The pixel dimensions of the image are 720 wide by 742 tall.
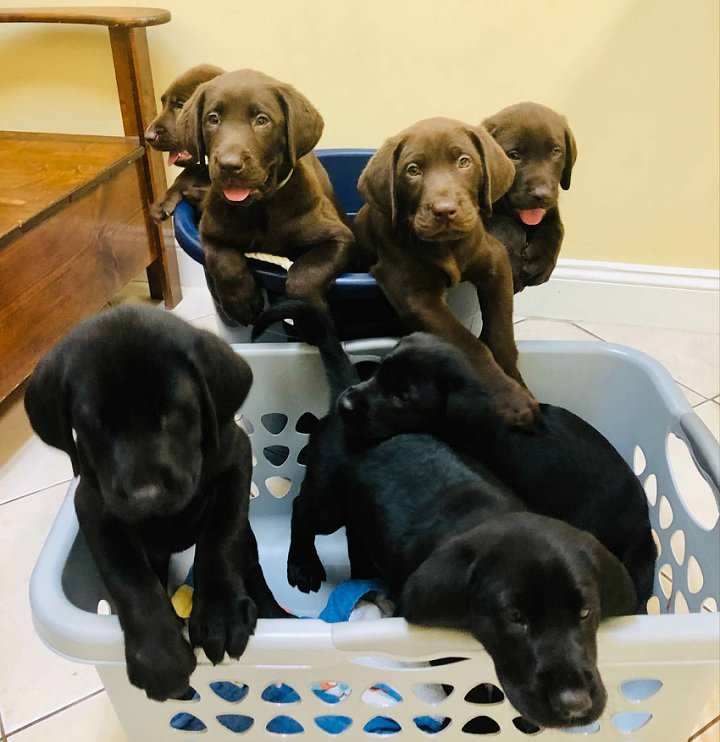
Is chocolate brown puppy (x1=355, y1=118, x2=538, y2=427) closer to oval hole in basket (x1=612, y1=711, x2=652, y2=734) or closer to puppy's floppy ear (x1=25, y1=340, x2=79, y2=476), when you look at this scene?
oval hole in basket (x1=612, y1=711, x2=652, y2=734)

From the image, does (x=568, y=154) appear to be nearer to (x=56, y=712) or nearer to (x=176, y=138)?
(x=176, y=138)

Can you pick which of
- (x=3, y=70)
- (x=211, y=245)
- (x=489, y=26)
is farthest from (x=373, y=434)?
(x=3, y=70)

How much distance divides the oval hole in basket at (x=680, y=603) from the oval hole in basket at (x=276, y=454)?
2.10 feet

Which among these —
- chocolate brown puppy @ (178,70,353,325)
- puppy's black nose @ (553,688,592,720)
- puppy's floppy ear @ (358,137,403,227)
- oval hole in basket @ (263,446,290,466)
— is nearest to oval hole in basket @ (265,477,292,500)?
oval hole in basket @ (263,446,290,466)

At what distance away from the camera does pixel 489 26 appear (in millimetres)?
1795

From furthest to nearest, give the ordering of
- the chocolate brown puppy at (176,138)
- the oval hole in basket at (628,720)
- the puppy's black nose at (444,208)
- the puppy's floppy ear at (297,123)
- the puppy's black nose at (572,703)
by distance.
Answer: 1. the chocolate brown puppy at (176,138)
2. the puppy's floppy ear at (297,123)
3. the puppy's black nose at (444,208)
4. the oval hole in basket at (628,720)
5. the puppy's black nose at (572,703)

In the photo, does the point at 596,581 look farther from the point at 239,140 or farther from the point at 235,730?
the point at 239,140

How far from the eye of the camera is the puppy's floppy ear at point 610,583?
0.79 meters

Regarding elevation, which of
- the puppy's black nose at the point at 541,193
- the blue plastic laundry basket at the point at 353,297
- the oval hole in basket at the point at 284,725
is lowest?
the oval hole in basket at the point at 284,725

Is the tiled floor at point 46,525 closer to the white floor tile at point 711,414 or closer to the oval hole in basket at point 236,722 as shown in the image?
the white floor tile at point 711,414

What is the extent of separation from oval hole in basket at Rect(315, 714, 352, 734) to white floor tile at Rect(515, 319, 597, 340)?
1199 mm

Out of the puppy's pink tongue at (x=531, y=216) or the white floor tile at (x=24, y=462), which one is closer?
the puppy's pink tongue at (x=531, y=216)

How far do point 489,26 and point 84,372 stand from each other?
1.41m

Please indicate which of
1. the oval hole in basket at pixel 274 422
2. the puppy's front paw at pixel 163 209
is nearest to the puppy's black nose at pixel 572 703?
the oval hole in basket at pixel 274 422
